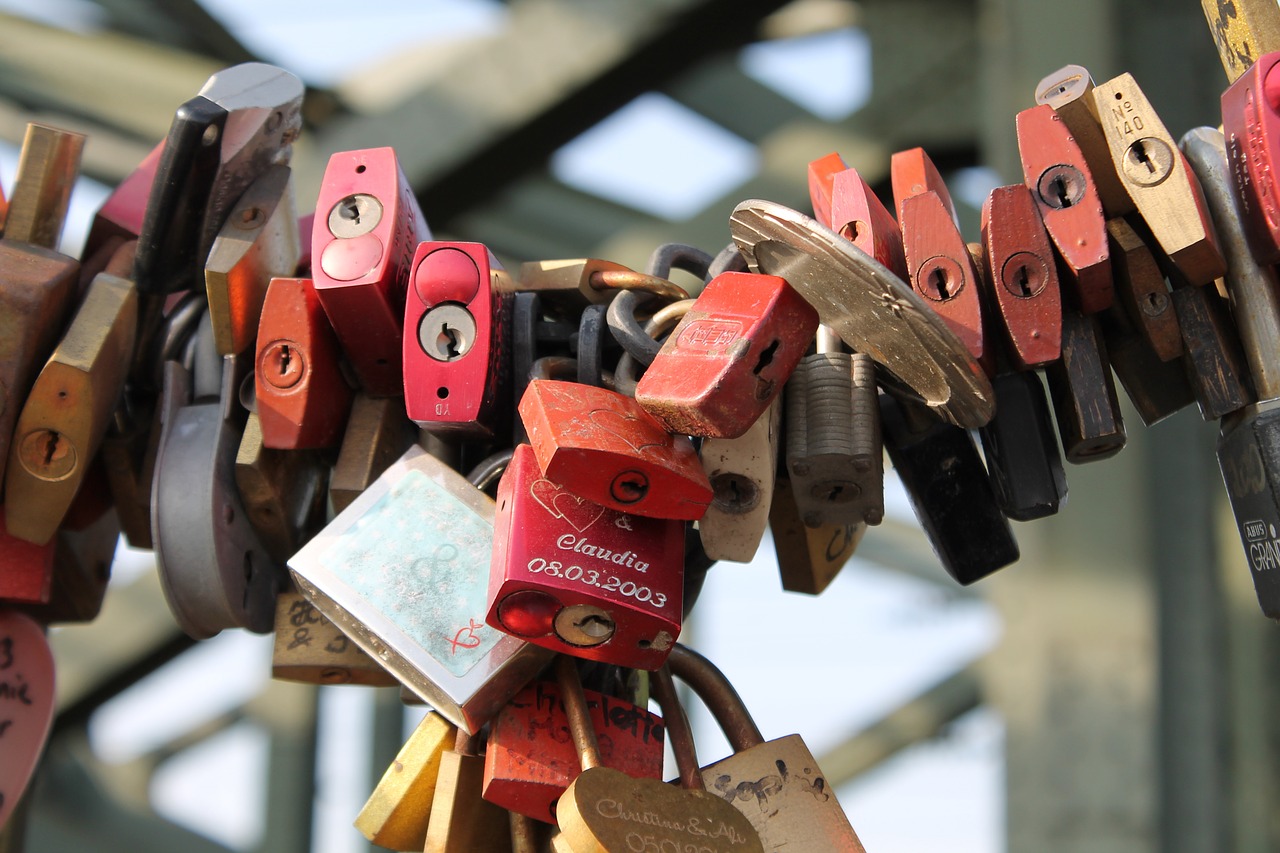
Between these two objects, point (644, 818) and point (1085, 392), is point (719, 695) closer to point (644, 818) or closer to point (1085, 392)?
point (644, 818)

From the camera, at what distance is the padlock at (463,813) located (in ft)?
2.81

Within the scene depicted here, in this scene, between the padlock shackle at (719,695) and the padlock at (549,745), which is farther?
the padlock shackle at (719,695)

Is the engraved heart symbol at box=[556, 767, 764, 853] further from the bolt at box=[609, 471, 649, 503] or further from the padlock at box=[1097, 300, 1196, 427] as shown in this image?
the padlock at box=[1097, 300, 1196, 427]

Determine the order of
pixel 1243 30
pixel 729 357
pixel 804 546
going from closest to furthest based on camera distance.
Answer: pixel 729 357 < pixel 1243 30 < pixel 804 546

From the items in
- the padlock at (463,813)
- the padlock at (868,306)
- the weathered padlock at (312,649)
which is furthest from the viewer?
the weathered padlock at (312,649)

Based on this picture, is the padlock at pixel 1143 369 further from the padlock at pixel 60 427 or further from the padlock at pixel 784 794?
the padlock at pixel 60 427

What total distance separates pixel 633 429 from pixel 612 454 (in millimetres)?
30

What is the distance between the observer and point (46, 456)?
0.90 meters

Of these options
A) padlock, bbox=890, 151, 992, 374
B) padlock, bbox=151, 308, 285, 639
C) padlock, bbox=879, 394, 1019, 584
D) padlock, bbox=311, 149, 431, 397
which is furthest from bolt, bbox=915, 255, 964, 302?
padlock, bbox=151, 308, 285, 639

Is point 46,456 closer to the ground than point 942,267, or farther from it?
closer to the ground

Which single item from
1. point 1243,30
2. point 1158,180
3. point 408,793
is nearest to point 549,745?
point 408,793

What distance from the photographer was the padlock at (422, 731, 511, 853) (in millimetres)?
855

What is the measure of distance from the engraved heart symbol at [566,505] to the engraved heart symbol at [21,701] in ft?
1.23

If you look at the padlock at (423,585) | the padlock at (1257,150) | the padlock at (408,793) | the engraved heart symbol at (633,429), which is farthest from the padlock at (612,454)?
the padlock at (1257,150)
